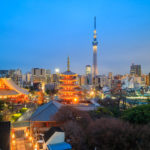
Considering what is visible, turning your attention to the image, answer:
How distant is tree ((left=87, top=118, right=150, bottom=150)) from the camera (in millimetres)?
6809

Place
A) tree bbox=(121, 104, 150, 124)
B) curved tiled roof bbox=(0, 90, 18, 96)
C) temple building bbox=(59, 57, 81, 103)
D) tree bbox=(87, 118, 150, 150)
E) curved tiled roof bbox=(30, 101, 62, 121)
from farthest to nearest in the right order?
1. curved tiled roof bbox=(0, 90, 18, 96)
2. temple building bbox=(59, 57, 81, 103)
3. curved tiled roof bbox=(30, 101, 62, 121)
4. tree bbox=(121, 104, 150, 124)
5. tree bbox=(87, 118, 150, 150)

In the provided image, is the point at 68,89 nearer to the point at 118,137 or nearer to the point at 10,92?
the point at 10,92

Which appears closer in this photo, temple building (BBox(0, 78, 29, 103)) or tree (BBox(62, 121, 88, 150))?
tree (BBox(62, 121, 88, 150))

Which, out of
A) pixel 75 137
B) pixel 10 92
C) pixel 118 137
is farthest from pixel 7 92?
pixel 118 137

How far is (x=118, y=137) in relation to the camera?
7020 millimetres

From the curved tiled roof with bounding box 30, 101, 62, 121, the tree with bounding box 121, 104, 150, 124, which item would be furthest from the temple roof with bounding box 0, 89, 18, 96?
the tree with bounding box 121, 104, 150, 124

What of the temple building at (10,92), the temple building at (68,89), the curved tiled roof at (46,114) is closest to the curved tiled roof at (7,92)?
the temple building at (10,92)

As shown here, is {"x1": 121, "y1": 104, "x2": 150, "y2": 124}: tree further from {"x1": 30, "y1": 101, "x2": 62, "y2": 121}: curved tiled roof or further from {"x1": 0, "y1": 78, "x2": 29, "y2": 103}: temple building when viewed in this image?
{"x1": 0, "y1": 78, "x2": 29, "y2": 103}: temple building

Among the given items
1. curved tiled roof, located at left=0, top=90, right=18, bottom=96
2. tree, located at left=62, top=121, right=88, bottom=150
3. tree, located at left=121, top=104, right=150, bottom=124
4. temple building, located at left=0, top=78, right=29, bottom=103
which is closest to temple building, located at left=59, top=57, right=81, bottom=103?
temple building, located at left=0, top=78, right=29, bottom=103

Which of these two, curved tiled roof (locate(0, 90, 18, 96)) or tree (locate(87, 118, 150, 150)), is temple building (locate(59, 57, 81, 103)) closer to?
curved tiled roof (locate(0, 90, 18, 96))

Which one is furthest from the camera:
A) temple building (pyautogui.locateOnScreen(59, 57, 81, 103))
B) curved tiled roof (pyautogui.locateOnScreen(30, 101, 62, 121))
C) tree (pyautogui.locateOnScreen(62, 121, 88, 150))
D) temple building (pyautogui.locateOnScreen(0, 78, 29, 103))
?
temple building (pyautogui.locateOnScreen(0, 78, 29, 103))

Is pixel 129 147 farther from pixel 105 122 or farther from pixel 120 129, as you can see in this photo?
pixel 105 122

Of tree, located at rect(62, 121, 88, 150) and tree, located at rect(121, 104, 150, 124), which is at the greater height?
tree, located at rect(121, 104, 150, 124)

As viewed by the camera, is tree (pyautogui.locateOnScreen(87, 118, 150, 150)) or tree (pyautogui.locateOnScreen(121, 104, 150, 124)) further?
tree (pyautogui.locateOnScreen(121, 104, 150, 124))
